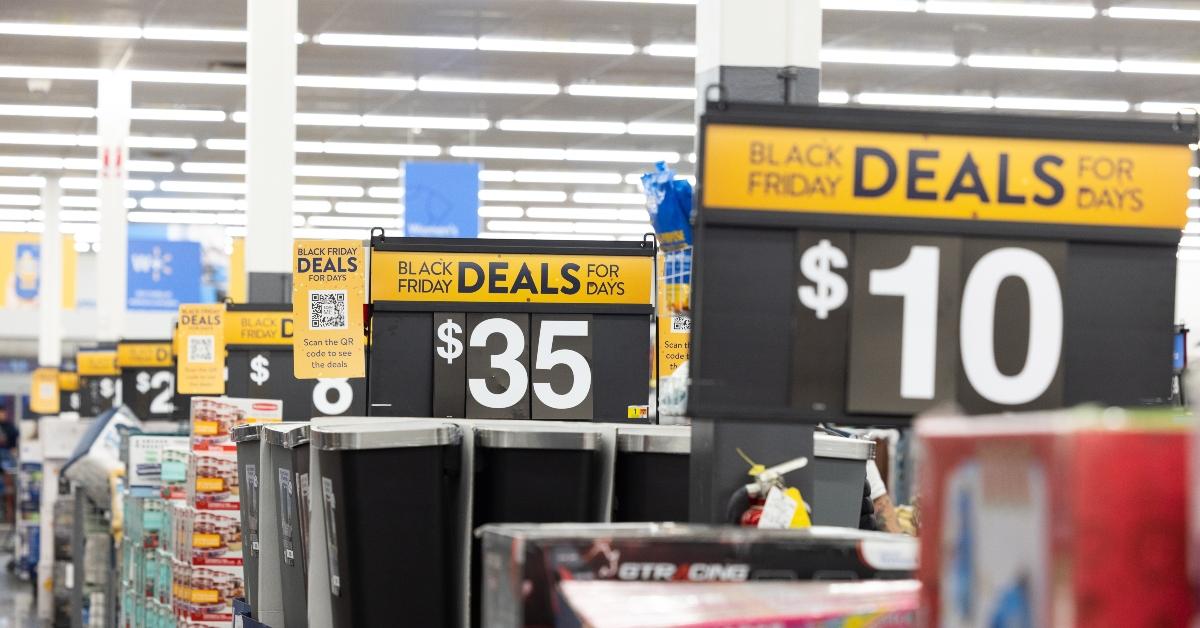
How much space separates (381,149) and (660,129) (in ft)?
12.2

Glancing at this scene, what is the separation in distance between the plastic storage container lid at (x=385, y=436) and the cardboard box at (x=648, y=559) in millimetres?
1219

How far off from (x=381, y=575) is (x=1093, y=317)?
5.02 feet

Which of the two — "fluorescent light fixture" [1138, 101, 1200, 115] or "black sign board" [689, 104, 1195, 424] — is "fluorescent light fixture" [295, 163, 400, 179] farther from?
"black sign board" [689, 104, 1195, 424]

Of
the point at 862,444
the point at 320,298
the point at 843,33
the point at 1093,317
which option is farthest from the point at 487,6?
the point at 1093,317

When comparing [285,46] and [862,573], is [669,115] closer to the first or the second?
[285,46]

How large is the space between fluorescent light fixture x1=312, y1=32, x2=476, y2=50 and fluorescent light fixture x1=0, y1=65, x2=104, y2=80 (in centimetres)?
283

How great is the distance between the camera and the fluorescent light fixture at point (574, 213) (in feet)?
78.0

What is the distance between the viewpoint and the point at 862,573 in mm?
1981

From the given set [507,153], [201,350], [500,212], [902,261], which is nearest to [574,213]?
[500,212]

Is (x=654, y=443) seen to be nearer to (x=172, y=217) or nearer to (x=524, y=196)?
(x=524, y=196)

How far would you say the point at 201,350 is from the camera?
10.0 metres

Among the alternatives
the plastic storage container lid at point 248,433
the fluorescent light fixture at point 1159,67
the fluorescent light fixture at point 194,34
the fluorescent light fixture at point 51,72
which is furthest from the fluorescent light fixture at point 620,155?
the plastic storage container lid at point 248,433

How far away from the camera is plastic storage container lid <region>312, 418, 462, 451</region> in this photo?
3127 millimetres

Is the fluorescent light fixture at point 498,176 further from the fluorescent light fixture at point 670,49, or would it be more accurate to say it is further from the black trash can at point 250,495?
the black trash can at point 250,495
